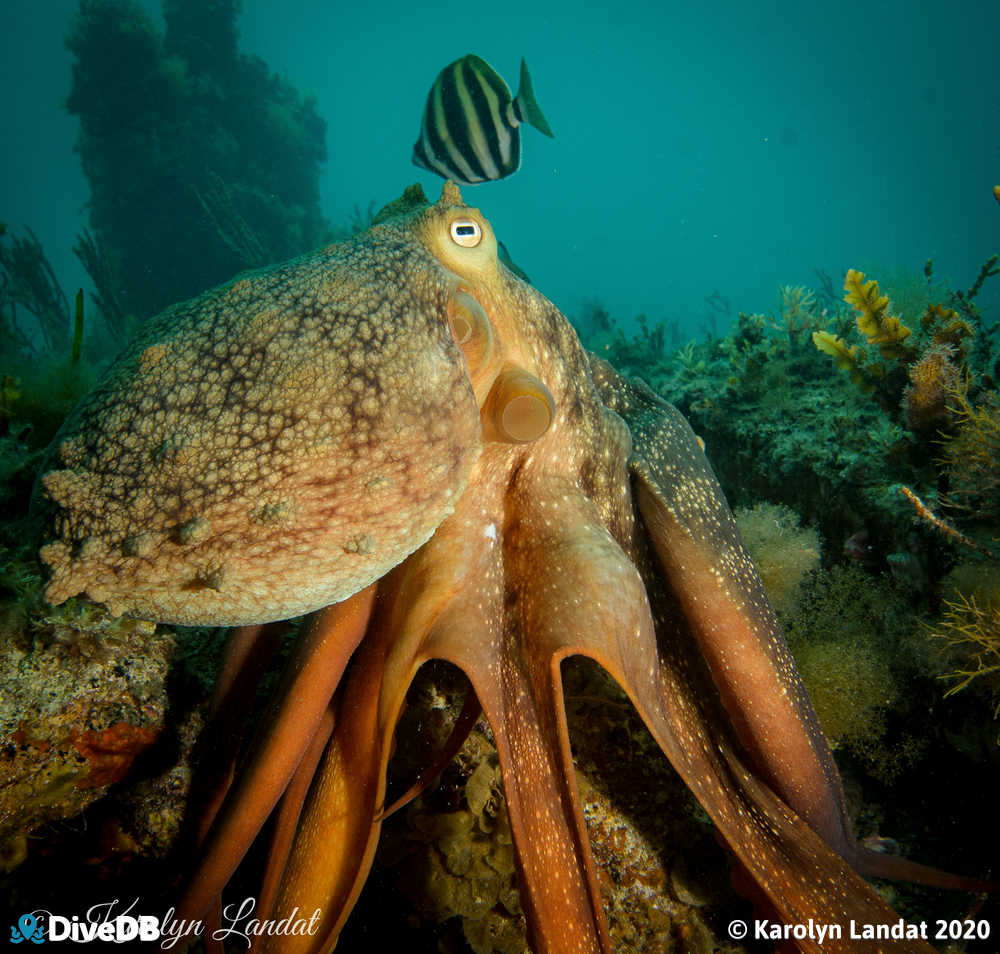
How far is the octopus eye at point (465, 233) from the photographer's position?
1.76m

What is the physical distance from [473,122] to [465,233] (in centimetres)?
510

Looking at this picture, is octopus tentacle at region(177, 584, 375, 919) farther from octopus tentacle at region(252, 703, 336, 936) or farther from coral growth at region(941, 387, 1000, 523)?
coral growth at region(941, 387, 1000, 523)

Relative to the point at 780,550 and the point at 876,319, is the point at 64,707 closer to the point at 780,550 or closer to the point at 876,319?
the point at 780,550

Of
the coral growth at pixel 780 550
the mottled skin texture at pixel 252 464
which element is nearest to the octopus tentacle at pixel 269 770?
the mottled skin texture at pixel 252 464

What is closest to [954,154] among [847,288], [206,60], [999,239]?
[999,239]

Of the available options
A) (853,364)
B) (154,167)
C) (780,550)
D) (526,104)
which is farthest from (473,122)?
(154,167)

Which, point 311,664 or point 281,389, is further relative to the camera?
point 311,664

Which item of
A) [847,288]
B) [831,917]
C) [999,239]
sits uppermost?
[999,239]

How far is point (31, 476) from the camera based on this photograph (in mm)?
2529

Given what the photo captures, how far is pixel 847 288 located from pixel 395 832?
4.75 m

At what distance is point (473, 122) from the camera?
5797mm

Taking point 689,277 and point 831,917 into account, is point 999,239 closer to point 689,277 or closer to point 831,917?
point 689,277

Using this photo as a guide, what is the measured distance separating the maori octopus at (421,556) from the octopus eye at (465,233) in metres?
0.01

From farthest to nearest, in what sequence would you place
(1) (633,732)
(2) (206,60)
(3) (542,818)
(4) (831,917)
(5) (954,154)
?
(5) (954,154) < (2) (206,60) < (1) (633,732) < (4) (831,917) < (3) (542,818)
